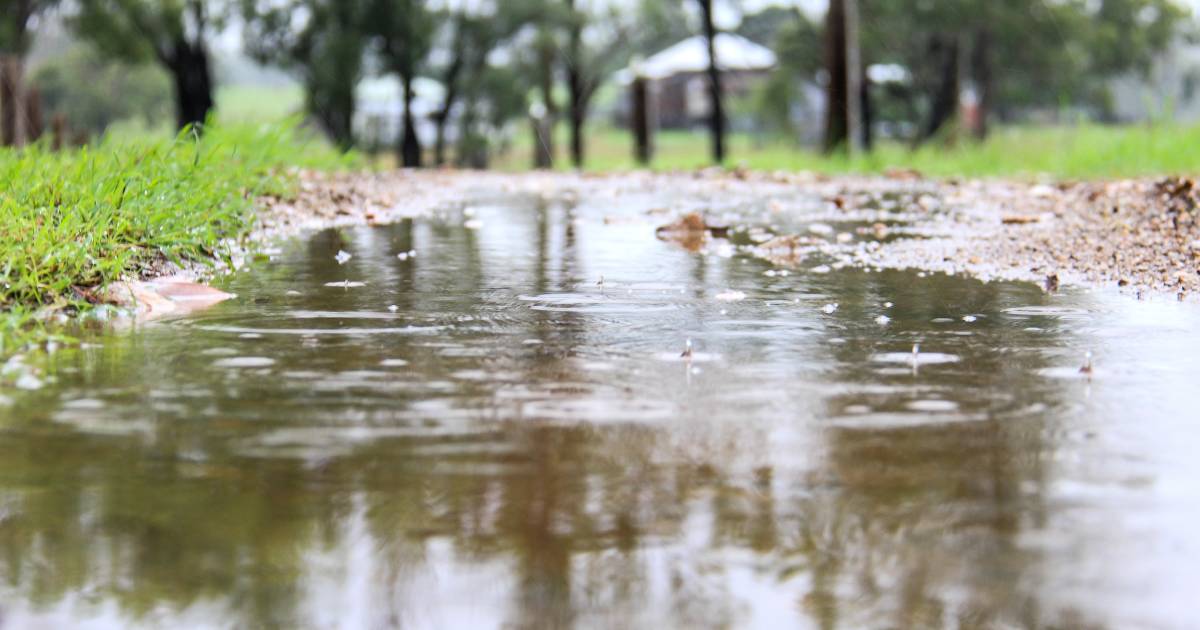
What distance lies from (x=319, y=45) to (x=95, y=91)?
968 inches

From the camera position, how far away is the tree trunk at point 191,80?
27016 mm

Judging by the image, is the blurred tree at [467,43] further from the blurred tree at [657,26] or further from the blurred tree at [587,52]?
the blurred tree at [657,26]

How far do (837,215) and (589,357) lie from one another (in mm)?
4741

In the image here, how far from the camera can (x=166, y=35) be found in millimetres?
25906

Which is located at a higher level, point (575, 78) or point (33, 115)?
point (575, 78)

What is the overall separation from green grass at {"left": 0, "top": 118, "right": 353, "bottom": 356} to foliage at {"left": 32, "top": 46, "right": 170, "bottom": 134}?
46256 mm

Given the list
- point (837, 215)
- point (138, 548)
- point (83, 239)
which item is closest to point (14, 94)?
point (837, 215)

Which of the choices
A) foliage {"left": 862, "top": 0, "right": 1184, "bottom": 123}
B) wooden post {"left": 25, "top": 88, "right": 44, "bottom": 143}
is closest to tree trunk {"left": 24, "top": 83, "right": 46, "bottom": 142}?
wooden post {"left": 25, "top": 88, "right": 44, "bottom": 143}

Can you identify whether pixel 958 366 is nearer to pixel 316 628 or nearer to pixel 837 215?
pixel 316 628

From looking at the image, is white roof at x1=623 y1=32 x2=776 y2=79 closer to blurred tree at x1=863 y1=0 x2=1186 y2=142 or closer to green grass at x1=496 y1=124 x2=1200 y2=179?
blurred tree at x1=863 y1=0 x2=1186 y2=142

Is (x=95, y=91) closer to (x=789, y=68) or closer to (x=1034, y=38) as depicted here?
(x=789, y=68)

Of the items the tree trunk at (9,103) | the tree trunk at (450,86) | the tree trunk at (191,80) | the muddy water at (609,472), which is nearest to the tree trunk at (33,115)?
the tree trunk at (9,103)

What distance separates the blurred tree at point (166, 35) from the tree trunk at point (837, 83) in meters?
13.8

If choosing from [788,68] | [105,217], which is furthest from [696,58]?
[105,217]
